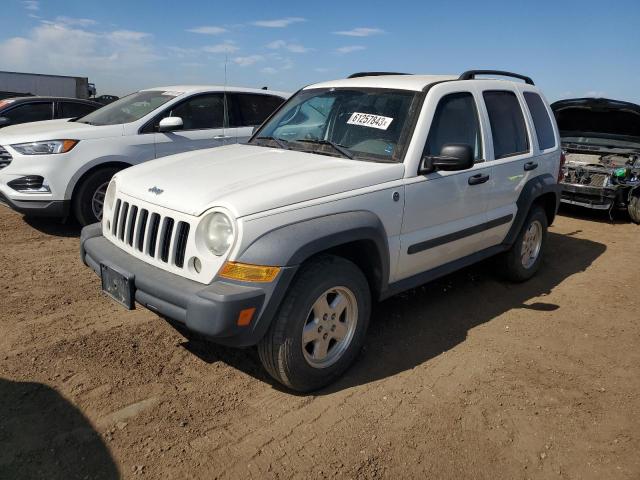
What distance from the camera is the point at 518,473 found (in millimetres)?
2621

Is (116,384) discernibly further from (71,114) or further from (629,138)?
(629,138)

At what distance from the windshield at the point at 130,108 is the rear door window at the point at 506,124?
3.99 m

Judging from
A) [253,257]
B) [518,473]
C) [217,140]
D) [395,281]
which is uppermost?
[217,140]

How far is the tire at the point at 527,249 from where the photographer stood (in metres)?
5.00

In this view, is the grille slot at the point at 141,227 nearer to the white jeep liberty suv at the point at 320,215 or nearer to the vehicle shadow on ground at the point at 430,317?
the white jeep liberty suv at the point at 320,215

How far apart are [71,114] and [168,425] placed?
8454 mm

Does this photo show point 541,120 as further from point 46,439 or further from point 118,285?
point 46,439

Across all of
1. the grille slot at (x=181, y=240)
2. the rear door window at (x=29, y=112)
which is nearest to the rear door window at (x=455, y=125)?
the grille slot at (x=181, y=240)

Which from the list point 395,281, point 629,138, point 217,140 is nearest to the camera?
point 395,281

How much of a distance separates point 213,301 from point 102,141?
4192 millimetres

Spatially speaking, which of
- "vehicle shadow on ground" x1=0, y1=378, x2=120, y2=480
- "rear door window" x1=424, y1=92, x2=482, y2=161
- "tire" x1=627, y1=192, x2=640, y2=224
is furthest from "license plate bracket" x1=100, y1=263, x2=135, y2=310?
"tire" x1=627, y1=192, x2=640, y2=224

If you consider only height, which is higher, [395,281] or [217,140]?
[217,140]

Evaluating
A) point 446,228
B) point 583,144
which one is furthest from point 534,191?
point 583,144

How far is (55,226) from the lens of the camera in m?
6.31
